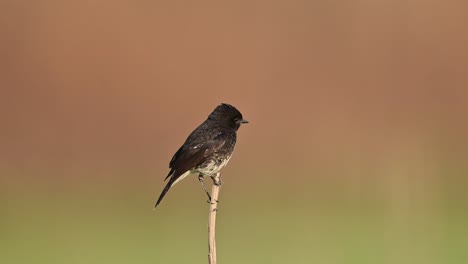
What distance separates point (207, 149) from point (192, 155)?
13cm

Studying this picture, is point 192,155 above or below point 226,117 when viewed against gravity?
below

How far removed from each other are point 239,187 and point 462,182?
311cm

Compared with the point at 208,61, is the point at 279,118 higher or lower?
lower

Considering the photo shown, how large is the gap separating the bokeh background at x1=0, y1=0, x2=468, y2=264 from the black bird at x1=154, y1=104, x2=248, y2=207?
3.57 meters

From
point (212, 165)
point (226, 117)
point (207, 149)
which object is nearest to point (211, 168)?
point (212, 165)

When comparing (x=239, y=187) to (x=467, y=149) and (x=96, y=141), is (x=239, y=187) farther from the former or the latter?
(x=467, y=149)

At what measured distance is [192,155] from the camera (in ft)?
17.4

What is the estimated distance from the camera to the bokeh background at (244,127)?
33.9 ft

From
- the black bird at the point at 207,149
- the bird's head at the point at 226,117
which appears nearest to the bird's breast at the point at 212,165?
the black bird at the point at 207,149

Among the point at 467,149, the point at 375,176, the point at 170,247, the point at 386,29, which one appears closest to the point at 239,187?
the point at 375,176

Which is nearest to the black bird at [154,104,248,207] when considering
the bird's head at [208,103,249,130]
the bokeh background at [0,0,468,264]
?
the bird's head at [208,103,249,130]

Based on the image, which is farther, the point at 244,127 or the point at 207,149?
the point at 244,127

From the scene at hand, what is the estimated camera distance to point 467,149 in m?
13.6

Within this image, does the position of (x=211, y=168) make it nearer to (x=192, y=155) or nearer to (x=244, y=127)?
(x=192, y=155)
